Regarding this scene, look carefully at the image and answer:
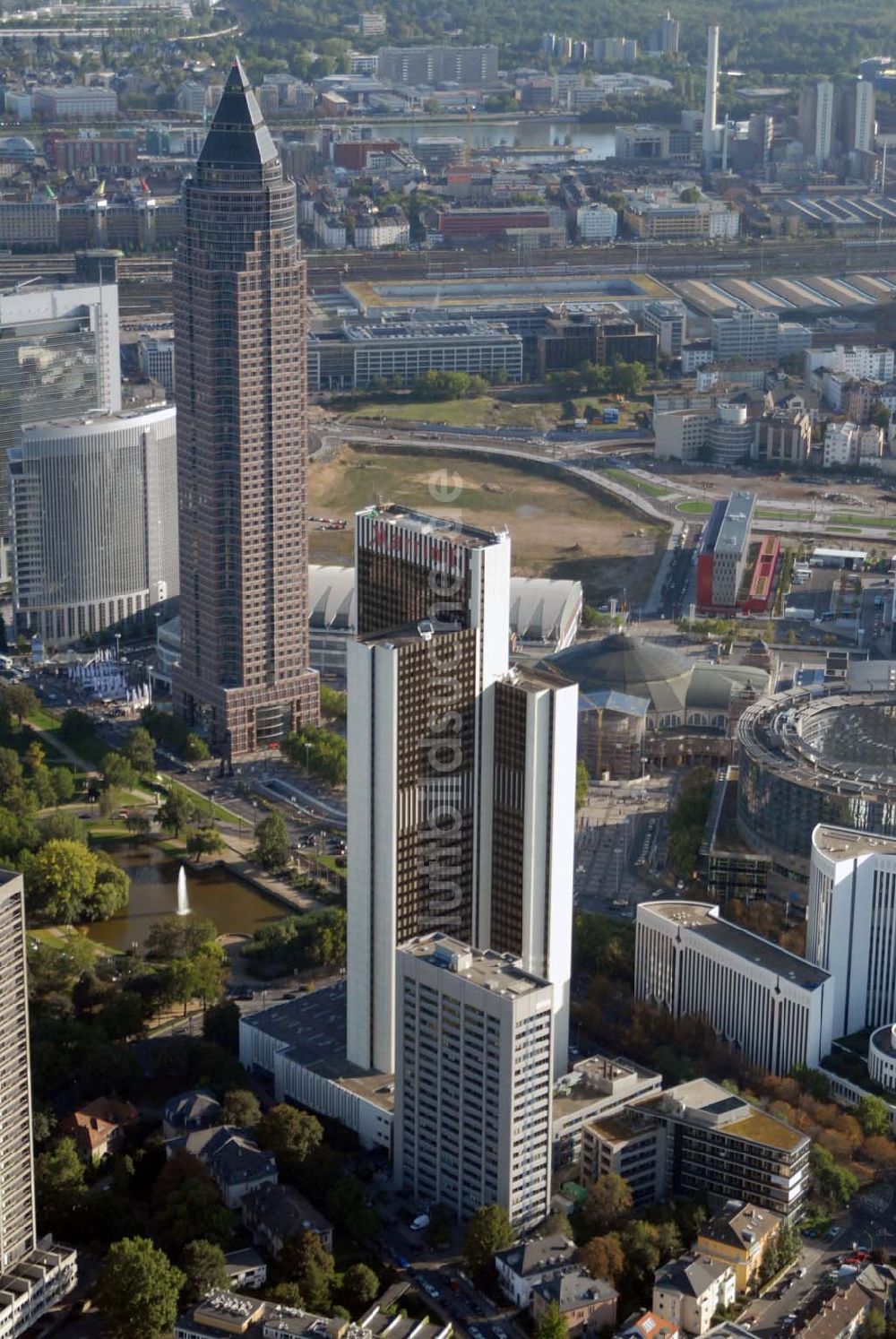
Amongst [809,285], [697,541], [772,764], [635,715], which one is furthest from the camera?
[809,285]

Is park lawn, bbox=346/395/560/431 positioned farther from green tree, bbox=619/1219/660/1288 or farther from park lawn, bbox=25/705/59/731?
green tree, bbox=619/1219/660/1288

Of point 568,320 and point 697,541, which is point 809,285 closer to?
point 568,320

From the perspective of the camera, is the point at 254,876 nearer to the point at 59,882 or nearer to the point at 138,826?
the point at 138,826

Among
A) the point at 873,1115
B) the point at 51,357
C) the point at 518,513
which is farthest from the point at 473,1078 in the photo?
the point at 518,513

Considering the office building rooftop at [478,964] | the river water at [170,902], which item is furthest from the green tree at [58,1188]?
the river water at [170,902]

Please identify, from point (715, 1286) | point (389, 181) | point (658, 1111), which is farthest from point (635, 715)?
point (389, 181)
